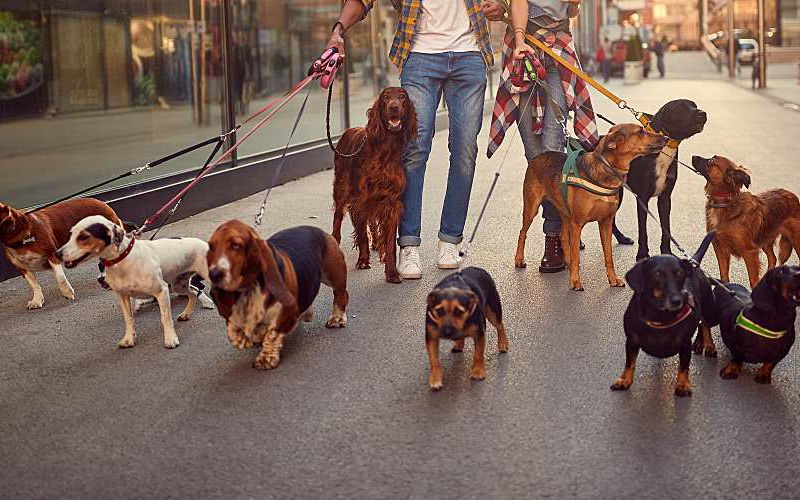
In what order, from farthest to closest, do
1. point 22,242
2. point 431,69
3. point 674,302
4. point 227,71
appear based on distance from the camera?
1. point 227,71
2. point 431,69
3. point 22,242
4. point 674,302

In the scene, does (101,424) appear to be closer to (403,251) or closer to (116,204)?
A: (403,251)

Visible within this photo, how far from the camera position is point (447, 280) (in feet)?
15.8

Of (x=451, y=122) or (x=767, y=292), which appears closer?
(x=767, y=292)

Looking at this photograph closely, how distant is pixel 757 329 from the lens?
14.9 feet

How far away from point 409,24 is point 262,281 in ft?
9.22

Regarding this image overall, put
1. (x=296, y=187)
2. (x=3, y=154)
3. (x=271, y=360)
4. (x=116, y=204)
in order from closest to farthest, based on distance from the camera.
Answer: (x=271, y=360) → (x=3, y=154) → (x=116, y=204) → (x=296, y=187)

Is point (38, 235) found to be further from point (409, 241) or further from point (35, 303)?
point (409, 241)

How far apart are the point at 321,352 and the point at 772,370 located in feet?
6.46

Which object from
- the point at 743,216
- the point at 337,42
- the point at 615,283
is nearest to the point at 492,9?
the point at 337,42

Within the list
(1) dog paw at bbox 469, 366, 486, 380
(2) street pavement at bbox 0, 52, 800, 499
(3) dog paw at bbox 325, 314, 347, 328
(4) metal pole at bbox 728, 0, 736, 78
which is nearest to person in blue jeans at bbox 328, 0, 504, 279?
(2) street pavement at bbox 0, 52, 800, 499

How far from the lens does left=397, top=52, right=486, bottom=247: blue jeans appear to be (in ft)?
23.5

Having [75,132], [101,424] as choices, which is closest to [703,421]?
[101,424]

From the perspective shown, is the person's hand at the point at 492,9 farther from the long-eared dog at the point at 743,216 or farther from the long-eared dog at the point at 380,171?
the long-eared dog at the point at 743,216

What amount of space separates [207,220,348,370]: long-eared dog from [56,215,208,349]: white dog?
0.56 metres
